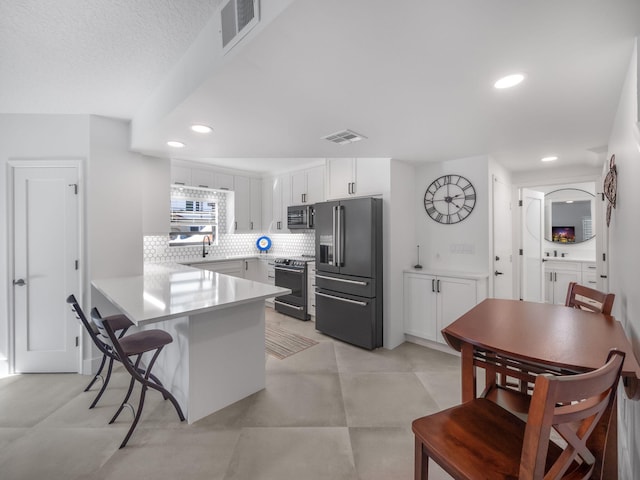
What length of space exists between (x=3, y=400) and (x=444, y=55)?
4089 mm

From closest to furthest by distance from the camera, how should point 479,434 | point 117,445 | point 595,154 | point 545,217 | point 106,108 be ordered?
point 479,434, point 117,445, point 106,108, point 595,154, point 545,217

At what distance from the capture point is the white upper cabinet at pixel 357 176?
3.60m

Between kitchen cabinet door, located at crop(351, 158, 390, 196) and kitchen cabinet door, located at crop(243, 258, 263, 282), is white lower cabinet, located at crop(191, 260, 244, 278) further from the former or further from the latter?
kitchen cabinet door, located at crop(351, 158, 390, 196)

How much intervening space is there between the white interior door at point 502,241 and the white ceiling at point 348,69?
2.91 ft

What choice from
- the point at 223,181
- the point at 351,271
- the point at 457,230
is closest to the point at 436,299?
the point at 457,230

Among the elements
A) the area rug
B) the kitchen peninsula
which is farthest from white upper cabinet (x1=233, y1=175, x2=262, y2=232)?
the kitchen peninsula

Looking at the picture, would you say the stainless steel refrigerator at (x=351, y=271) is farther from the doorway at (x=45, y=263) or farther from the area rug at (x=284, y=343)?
the doorway at (x=45, y=263)

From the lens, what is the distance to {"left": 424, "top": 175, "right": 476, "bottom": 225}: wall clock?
3.47 metres

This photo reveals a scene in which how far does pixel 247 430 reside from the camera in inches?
80.2

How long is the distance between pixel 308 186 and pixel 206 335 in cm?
329

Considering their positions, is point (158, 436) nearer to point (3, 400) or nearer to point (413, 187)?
point (3, 400)

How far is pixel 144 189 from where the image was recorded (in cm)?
336

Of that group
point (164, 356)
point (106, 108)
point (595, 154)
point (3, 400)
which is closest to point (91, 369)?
point (3, 400)

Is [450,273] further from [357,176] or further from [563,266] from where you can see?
[563,266]
